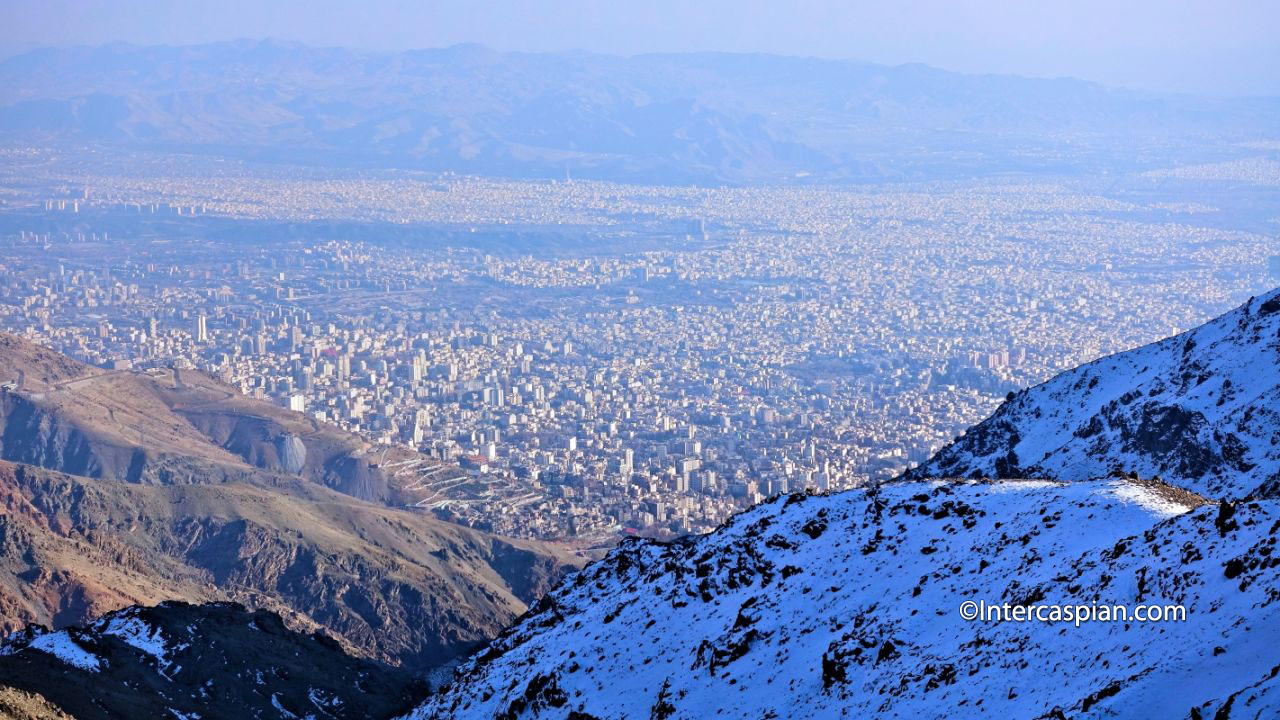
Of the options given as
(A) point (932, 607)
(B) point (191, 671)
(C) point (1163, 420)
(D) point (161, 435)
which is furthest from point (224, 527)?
(A) point (932, 607)

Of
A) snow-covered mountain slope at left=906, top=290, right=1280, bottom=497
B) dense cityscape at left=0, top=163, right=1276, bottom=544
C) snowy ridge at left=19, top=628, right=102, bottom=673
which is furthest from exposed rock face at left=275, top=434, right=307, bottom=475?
snowy ridge at left=19, top=628, right=102, bottom=673

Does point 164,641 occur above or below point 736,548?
below

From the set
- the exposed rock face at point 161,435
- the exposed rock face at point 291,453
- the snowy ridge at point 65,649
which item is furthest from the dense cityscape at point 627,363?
the snowy ridge at point 65,649

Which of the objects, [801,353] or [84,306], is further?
[84,306]

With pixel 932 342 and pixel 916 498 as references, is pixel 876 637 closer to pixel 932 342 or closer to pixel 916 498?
pixel 916 498

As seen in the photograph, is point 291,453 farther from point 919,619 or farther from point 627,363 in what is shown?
point 919,619

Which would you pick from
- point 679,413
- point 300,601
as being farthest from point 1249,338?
point 679,413
